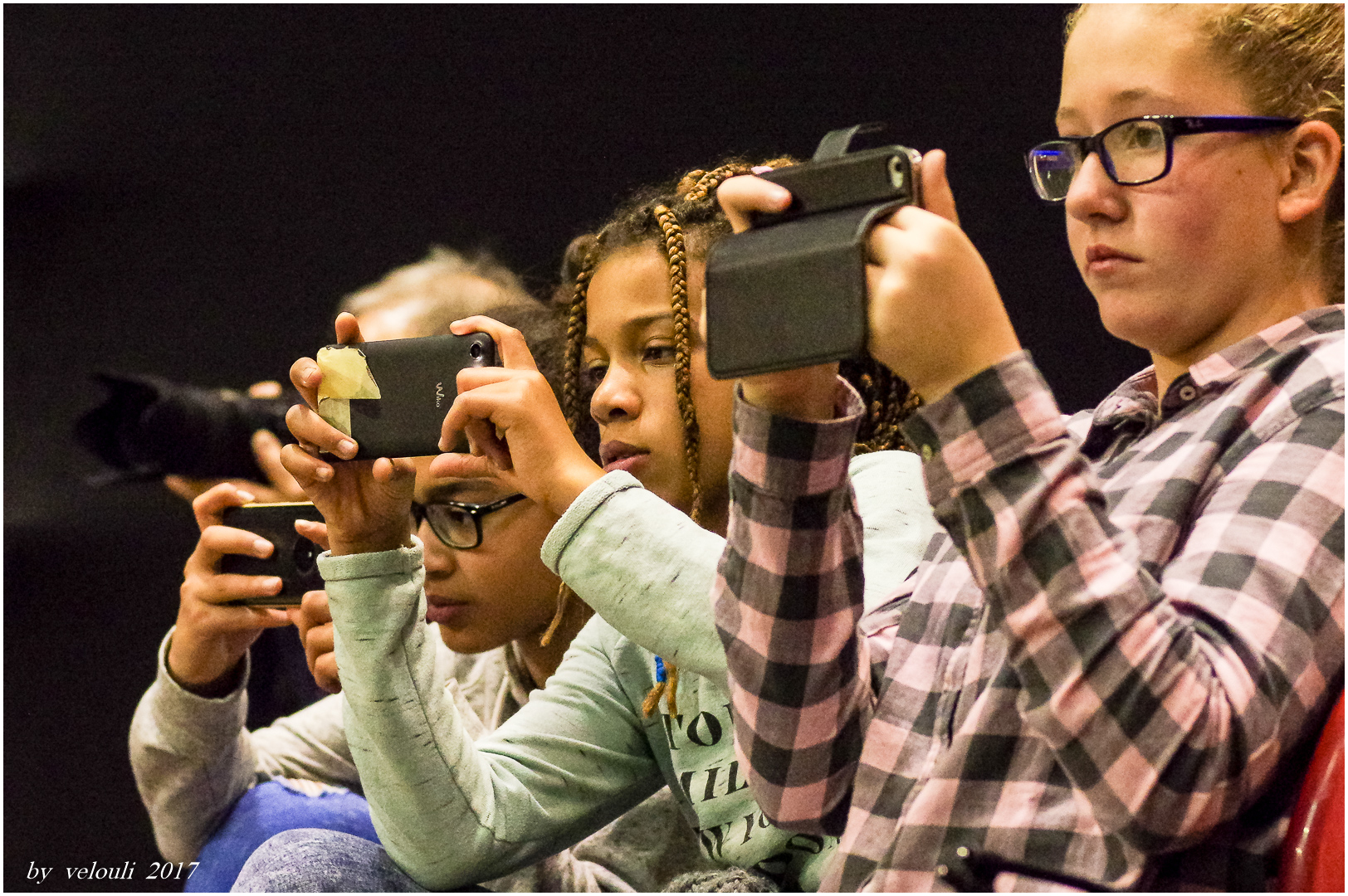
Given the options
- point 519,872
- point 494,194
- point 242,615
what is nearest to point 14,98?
point 494,194

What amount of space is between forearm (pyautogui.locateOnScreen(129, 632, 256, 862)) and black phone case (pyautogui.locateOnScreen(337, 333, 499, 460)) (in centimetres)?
48

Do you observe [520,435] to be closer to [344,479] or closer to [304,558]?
[344,479]

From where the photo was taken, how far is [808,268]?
55cm

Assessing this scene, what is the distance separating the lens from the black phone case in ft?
3.03

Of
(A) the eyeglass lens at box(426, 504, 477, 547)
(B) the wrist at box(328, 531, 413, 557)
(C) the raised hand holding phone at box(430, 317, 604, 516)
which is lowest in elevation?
(A) the eyeglass lens at box(426, 504, 477, 547)

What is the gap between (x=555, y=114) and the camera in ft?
5.43

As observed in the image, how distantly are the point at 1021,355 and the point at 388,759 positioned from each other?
61cm

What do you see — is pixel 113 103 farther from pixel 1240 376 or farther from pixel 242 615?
pixel 1240 376

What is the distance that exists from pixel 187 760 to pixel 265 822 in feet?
0.36

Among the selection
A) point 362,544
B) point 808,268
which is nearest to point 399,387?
point 362,544

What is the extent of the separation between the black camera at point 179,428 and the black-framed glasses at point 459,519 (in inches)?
16.3

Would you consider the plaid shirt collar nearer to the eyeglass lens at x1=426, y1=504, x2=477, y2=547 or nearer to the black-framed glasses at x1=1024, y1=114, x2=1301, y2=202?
the black-framed glasses at x1=1024, y1=114, x2=1301, y2=202

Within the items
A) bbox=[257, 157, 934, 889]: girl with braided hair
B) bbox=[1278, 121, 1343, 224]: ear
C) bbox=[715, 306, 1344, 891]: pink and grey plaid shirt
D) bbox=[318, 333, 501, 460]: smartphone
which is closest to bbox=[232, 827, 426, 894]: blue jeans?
bbox=[257, 157, 934, 889]: girl with braided hair

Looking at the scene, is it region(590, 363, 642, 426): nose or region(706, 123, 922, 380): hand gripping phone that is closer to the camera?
region(706, 123, 922, 380): hand gripping phone
